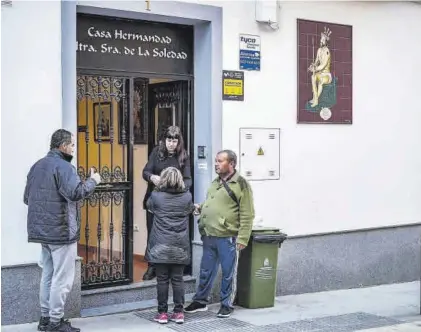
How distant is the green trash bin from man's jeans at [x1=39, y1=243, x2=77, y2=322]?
2259mm

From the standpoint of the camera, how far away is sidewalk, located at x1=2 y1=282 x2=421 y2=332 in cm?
798

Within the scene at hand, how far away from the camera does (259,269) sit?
888 cm

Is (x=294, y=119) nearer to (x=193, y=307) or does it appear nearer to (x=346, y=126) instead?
(x=346, y=126)

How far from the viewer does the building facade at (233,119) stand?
307 inches

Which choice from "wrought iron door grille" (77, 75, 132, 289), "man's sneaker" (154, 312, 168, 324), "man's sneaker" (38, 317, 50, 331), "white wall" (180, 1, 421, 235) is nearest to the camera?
"man's sneaker" (38, 317, 50, 331)

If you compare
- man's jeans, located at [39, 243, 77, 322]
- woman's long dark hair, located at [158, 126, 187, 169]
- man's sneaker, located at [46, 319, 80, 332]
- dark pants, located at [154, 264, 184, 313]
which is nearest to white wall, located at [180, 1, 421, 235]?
woman's long dark hair, located at [158, 126, 187, 169]

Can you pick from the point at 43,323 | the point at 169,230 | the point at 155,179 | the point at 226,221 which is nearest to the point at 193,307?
the point at 226,221

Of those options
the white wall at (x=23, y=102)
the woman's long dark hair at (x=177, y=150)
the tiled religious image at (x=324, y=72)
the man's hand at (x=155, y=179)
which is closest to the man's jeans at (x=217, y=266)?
the man's hand at (x=155, y=179)

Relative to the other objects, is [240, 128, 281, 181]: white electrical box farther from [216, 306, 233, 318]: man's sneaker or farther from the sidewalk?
[216, 306, 233, 318]: man's sneaker

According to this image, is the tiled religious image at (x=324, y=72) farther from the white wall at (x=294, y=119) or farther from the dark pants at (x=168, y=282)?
the dark pants at (x=168, y=282)

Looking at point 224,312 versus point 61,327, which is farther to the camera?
point 224,312

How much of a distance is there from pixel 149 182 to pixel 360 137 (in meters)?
3.30

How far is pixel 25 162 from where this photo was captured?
25.3 feet

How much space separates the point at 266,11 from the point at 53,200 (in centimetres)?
380
